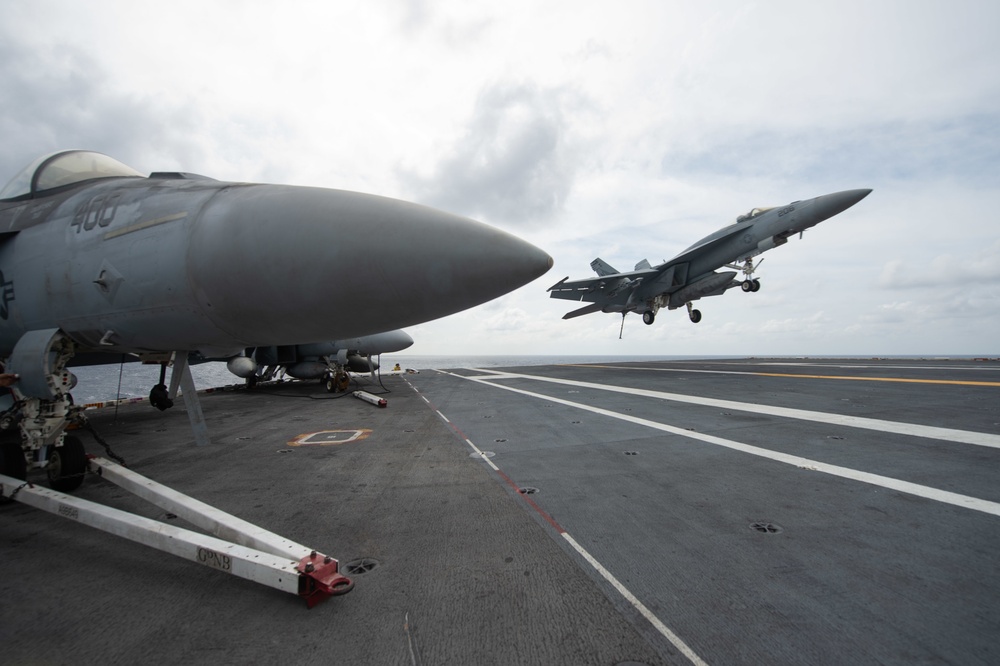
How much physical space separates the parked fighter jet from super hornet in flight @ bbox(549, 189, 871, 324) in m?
11.1

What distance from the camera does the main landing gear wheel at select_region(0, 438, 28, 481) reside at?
149 inches

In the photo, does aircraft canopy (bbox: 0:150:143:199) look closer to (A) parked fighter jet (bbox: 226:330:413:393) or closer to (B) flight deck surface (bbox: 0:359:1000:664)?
(B) flight deck surface (bbox: 0:359:1000:664)

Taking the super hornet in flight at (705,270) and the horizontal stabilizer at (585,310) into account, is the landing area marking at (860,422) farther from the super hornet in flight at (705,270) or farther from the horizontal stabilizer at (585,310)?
the horizontal stabilizer at (585,310)

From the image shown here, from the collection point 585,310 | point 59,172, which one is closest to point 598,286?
point 585,310

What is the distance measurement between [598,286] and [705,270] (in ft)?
18.0

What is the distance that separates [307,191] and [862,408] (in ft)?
30.5

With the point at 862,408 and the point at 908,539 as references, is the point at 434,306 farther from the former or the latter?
the point at 862,408

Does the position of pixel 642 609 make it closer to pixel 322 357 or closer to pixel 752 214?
pixel 322 357

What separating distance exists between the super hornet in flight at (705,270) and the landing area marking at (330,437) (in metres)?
17.7

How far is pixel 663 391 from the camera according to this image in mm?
11188

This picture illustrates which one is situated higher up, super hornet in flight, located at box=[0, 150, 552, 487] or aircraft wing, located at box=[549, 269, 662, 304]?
aircraft wing, located at box=[549, 269, 662, 304]

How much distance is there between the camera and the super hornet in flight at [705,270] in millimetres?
16172

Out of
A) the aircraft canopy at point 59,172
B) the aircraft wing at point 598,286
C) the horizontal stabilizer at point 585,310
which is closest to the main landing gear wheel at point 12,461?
the aircraft canopy at point 59,172

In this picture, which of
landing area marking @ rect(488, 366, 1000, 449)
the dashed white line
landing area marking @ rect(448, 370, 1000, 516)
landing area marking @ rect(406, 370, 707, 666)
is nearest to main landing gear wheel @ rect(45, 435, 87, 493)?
landing area marking @ rect(406, 370, 707, 666)
